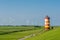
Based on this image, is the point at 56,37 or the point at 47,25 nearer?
the point at 56,37

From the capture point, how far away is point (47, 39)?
2992 centimetres

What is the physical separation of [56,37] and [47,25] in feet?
93.8

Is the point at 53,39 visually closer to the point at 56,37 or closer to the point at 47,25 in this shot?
the point at 56,37

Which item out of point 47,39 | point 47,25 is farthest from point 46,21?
point 47,39

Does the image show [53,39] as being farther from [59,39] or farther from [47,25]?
[47,25]

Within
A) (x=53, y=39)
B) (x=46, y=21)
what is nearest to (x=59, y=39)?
(x=53, y=39)

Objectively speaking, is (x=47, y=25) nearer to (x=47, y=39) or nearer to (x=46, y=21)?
(x=46, y=21)

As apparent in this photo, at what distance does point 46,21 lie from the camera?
58.3 m

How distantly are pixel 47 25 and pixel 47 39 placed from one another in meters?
28.6

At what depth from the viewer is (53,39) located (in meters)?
29.0

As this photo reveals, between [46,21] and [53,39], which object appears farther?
[46,21]

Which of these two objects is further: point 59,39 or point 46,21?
point 46,21

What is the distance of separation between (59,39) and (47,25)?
29857 mm

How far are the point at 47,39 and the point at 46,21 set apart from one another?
28.6 m
